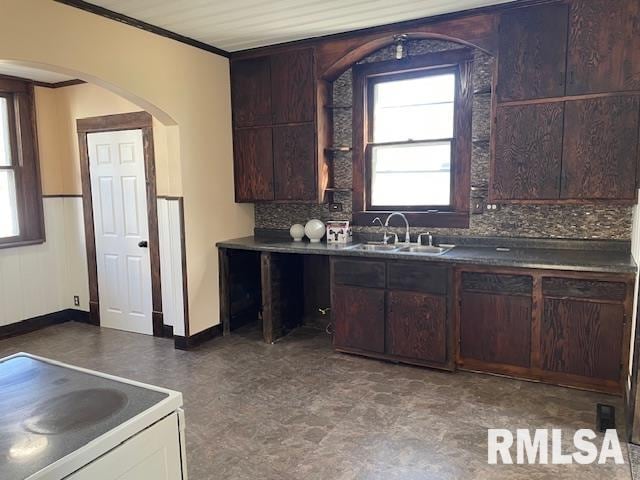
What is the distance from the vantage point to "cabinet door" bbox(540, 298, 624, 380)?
2.97 metres

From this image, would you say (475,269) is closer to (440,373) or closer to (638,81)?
(440,373)

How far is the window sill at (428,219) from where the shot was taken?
153 inches

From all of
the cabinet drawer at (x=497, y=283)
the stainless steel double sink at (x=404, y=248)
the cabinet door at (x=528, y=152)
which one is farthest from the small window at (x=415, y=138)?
the cabinet drawer at (x=497, y=283)

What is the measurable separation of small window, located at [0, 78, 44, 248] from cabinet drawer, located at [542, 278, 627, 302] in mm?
4878

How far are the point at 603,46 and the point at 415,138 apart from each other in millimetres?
1511

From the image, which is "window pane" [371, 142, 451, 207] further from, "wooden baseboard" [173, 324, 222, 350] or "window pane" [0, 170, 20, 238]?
"window pane" [0, 170, 20, 238]

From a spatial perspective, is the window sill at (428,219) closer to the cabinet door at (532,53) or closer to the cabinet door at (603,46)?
the cabinet door at (532,53)

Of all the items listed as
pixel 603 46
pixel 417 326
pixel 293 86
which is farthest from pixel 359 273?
pixel 603 46

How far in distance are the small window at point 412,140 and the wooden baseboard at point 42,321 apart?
3.49 meters

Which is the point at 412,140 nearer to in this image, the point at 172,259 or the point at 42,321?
the point at 172,259

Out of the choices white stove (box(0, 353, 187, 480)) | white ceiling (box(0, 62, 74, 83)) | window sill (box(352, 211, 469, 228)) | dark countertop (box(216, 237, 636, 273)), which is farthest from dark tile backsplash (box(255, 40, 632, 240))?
white stove (box(0, 353, 187, 480))

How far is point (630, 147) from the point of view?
3037 mm

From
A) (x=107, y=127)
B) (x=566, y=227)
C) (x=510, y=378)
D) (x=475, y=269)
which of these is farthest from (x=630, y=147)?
(x=107, y=127)

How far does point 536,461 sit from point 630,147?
2.11 m
